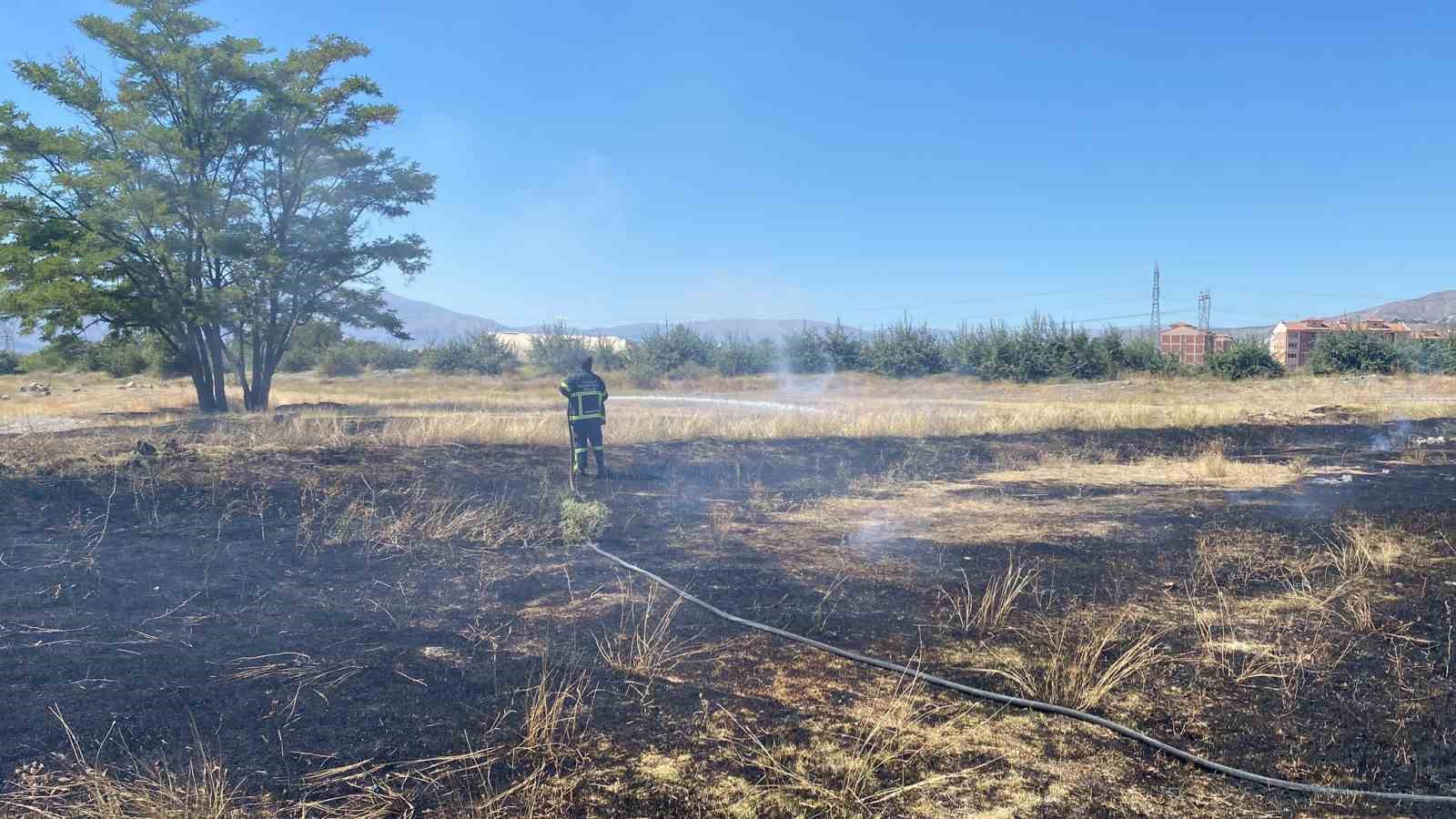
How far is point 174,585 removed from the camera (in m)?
5.53

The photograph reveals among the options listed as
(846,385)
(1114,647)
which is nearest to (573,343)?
(846,385)

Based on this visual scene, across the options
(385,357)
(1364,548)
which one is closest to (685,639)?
(1364,548)

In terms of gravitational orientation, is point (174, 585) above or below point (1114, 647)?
above

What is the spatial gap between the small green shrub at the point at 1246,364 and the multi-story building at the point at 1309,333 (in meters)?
2.32

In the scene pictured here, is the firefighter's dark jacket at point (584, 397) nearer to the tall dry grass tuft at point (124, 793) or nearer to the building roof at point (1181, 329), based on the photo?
the tall dry grass tuft at point (124, 793)

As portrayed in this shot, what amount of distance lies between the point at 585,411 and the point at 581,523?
3313 mm

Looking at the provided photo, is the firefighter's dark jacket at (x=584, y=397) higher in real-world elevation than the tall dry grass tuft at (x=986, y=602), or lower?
higher

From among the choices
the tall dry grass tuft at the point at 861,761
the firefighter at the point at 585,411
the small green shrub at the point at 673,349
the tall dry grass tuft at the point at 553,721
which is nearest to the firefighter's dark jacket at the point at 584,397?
the firefighter at the point at 585,411

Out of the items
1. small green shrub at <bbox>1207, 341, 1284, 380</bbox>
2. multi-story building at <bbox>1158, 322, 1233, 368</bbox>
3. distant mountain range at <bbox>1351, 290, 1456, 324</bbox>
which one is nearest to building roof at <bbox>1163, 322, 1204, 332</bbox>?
multi-story building at <bbox>1158, 322, 1233, 368</bbox>

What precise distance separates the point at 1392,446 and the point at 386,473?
17.5m

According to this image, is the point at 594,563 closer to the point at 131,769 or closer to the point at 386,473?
the point at 131,769

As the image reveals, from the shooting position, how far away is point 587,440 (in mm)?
11008

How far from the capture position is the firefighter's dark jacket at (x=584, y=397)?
34.6ft

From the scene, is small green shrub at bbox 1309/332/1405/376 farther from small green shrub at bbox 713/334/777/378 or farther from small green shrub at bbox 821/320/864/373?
small green shrub at bbox 713/334/777/378
